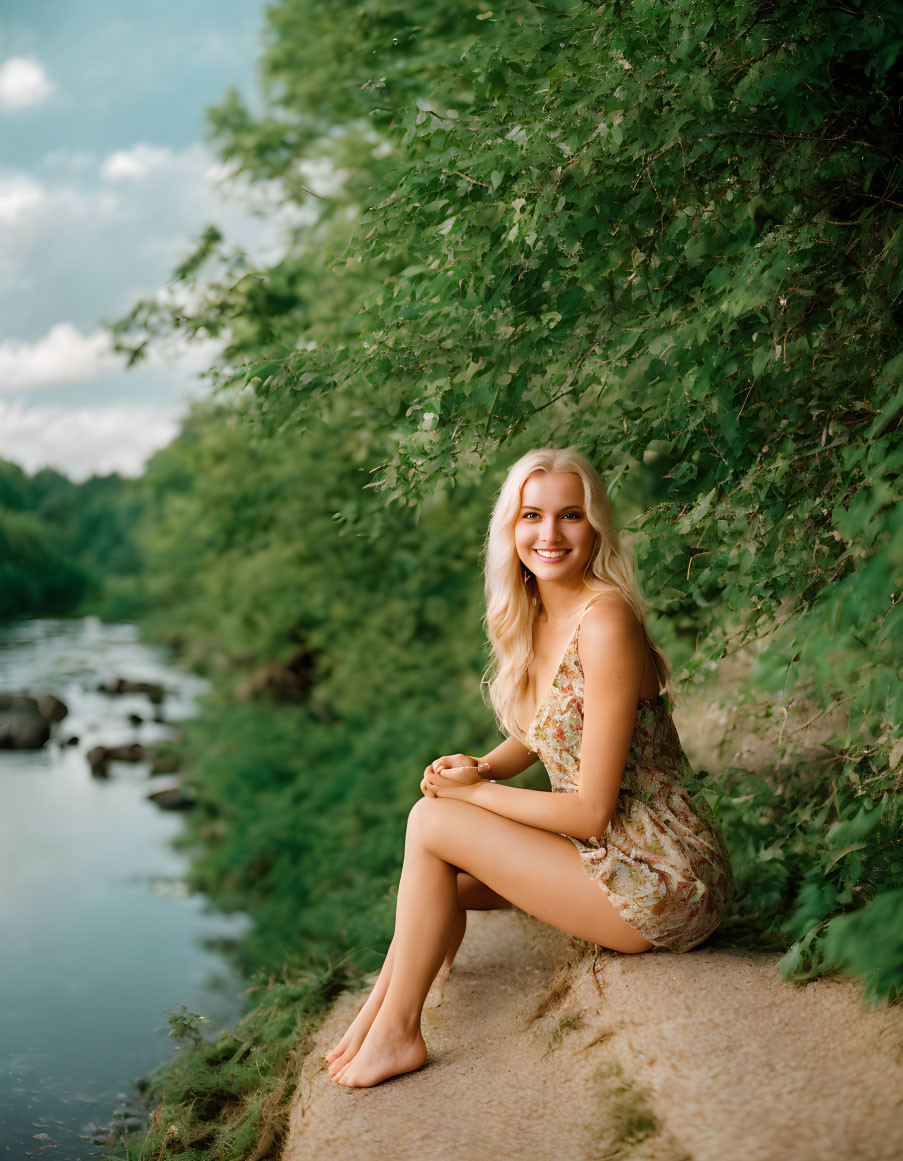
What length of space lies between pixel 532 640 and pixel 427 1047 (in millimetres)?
1235

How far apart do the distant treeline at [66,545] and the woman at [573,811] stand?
26997 mm

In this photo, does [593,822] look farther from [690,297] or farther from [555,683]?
[690,297]

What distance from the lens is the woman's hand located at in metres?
2.84

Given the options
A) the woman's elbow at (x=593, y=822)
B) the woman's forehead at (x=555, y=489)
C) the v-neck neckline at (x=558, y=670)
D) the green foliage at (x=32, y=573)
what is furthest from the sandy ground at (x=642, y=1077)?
the green foliage at (x=32, y=573)

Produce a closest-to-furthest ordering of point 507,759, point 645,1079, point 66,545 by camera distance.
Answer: point 645,1079 < point 507,759 < point 66,545

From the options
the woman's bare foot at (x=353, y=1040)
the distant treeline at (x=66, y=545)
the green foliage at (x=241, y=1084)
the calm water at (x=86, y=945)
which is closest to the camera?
the woman's bare foot at (x=353, y=1040)

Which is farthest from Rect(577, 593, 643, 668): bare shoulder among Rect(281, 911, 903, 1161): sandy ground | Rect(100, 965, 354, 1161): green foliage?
Rect(100, 965, 354, 1161): green foliage

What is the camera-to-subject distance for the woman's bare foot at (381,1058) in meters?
2.68

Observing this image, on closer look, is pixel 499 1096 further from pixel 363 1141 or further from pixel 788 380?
pixel 788 380

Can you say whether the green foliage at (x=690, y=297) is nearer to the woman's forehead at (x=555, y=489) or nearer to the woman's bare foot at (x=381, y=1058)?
the woman's forehead at (x=555, y=489)

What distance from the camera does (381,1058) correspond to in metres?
2.70

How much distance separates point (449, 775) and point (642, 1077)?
920mm

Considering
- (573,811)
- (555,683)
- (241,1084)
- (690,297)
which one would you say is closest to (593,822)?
(573,811)

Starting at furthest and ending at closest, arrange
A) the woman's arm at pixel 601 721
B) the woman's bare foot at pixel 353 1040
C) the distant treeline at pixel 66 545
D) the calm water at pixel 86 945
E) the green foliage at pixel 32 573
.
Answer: the distant treeline at pixel 66 545 → the green foliage at pixel 32 573 → the calm water at pixel 86 945 → the woman's bare foot at pixel 353 1040 → the woman's arm at pixel 601 721
